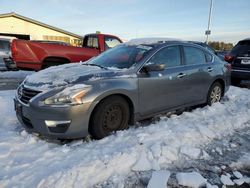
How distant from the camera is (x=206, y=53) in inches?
243

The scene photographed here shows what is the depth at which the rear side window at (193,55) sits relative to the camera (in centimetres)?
552

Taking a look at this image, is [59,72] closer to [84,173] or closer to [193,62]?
[84,173]

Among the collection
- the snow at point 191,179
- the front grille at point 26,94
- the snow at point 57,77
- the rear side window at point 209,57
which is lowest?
the snow at point 191,179

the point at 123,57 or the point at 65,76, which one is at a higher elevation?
the point at 123,57

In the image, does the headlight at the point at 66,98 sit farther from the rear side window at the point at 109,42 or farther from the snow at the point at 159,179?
the rear side window at the point at 109,42

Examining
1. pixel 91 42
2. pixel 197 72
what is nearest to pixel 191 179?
pixel 197 72

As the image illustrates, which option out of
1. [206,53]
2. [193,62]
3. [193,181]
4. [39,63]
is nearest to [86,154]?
[193,181]

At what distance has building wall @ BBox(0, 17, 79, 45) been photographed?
24.8 m

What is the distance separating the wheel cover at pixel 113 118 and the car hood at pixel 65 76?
535 millimetres

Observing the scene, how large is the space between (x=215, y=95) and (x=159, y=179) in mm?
3899

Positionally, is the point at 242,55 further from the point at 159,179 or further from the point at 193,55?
the point at 159,179

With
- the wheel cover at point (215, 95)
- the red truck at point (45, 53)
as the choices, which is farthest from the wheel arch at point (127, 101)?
the red truck at point (45, 53)

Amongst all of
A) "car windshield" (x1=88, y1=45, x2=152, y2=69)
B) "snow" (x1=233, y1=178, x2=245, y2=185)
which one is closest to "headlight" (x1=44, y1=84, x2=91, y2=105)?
"car windshield" (x1=88, y1=45, x2=152, y2=69)

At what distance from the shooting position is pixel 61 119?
3723 millimetres
